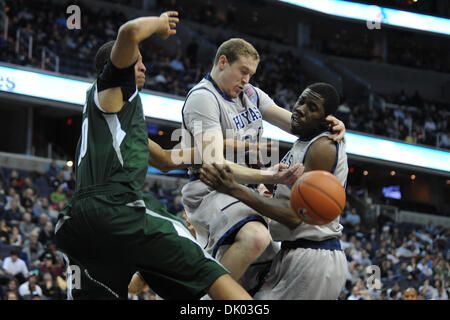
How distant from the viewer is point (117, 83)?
419cm

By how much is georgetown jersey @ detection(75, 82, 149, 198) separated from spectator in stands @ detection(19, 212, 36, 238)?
10.2 metres

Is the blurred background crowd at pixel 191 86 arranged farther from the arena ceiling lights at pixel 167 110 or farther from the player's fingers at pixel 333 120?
the player's fingers at pixel 333 120

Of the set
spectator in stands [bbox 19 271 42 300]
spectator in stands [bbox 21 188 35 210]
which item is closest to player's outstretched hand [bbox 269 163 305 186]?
spectator in stands [bbox 19 271 42 300]

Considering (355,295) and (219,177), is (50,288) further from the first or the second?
(219,177)

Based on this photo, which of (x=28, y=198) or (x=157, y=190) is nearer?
(x=28, y=198)

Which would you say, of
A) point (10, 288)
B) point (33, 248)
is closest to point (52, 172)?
point (33, 248)

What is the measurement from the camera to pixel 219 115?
17.5 ft

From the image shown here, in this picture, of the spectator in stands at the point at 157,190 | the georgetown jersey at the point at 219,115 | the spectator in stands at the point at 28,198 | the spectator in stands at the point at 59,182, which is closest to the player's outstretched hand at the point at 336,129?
the georgetown jersey at the point at 219,115

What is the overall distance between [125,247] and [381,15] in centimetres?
3064

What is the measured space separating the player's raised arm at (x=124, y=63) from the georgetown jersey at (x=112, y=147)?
0.07 metres

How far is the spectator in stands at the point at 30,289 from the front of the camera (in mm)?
11391
